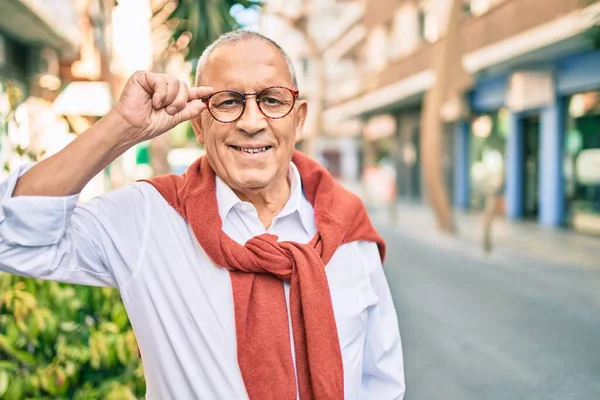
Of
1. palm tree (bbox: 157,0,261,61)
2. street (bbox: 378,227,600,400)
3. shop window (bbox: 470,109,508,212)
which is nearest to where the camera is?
palm tree (bbox: 157,0,261,61)

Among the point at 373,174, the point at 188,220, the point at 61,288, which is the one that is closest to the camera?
the point at 188,220

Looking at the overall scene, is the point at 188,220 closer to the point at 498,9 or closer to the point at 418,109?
the point at 498,9

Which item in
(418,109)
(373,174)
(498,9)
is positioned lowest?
(373,174)

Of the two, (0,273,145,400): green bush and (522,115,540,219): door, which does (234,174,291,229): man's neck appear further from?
(522,115,540,219): door

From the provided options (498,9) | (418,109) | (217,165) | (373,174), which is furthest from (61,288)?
(418,109)

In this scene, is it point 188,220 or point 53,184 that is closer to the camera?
point 53,184

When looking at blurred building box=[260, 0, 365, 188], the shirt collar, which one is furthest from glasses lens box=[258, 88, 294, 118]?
blurred building box=[260, 0, 365, 188]

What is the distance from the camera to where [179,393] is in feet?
5.27

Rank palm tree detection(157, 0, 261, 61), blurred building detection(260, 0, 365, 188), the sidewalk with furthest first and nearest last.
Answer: blurred building detection(260, 0, 365, 188) < the sidewalk < palm tree detection(157, 0, 261, 61)

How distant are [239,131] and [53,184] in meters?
0.53

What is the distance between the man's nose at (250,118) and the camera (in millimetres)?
1699

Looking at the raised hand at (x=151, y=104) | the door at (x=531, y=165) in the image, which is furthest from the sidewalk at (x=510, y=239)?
the raised hand at (x=151, y=104)

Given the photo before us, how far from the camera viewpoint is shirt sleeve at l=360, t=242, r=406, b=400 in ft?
6.22

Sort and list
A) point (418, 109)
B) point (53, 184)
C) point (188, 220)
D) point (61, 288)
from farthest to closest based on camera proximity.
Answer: point (418, 109), point (61, 288), point (188, 220), point (53, 184)
